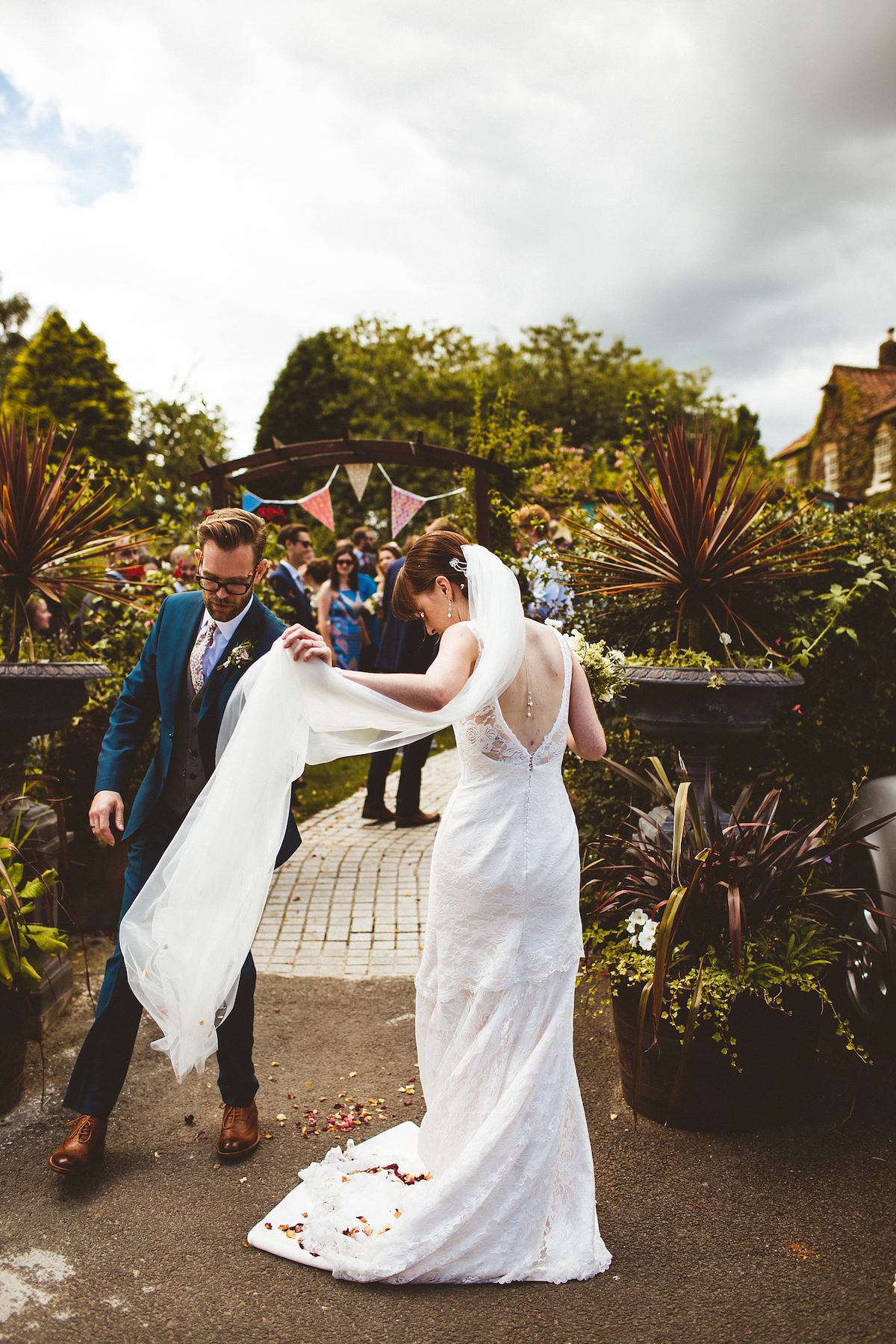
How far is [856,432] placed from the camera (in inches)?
1227

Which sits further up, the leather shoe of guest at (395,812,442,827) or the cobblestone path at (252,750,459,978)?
the leather shoe of guest at (395,812,442,827)

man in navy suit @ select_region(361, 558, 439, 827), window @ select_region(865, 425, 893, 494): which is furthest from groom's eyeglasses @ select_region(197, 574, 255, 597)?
window @ select_region(865, 425, 893, 494)

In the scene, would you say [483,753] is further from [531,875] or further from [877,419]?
[877,419]

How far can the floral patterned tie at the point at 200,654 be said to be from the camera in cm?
312

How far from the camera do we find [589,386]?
2927 cm

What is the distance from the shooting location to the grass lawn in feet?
27.1

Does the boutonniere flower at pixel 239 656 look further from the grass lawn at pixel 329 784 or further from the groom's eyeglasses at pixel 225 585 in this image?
the grass lawn at pixel 329 784

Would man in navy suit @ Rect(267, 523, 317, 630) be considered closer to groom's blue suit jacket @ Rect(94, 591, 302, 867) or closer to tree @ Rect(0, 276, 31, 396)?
groom's blue suit jacket @ Rect(94, 591, 302, 867)

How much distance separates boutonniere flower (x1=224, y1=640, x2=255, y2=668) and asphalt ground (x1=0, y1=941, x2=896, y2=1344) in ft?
5.76

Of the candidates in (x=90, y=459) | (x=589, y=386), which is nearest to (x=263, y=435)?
(x=589, y=386)

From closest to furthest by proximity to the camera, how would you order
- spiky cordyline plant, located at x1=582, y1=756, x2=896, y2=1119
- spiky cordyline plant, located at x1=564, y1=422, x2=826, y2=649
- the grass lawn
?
spiky cordyline plant, located at x1=582, y1=756, x2=896, y2=1119 < spiky cordyline plant, located at x1=564, y1=422, x2=826, y2=649 < the grass lawn

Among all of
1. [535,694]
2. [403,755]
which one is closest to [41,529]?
[535,694]

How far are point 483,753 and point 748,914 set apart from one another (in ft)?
4.45

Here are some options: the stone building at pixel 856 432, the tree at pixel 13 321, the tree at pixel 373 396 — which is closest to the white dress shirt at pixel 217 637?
the tree at pixel 373 396
